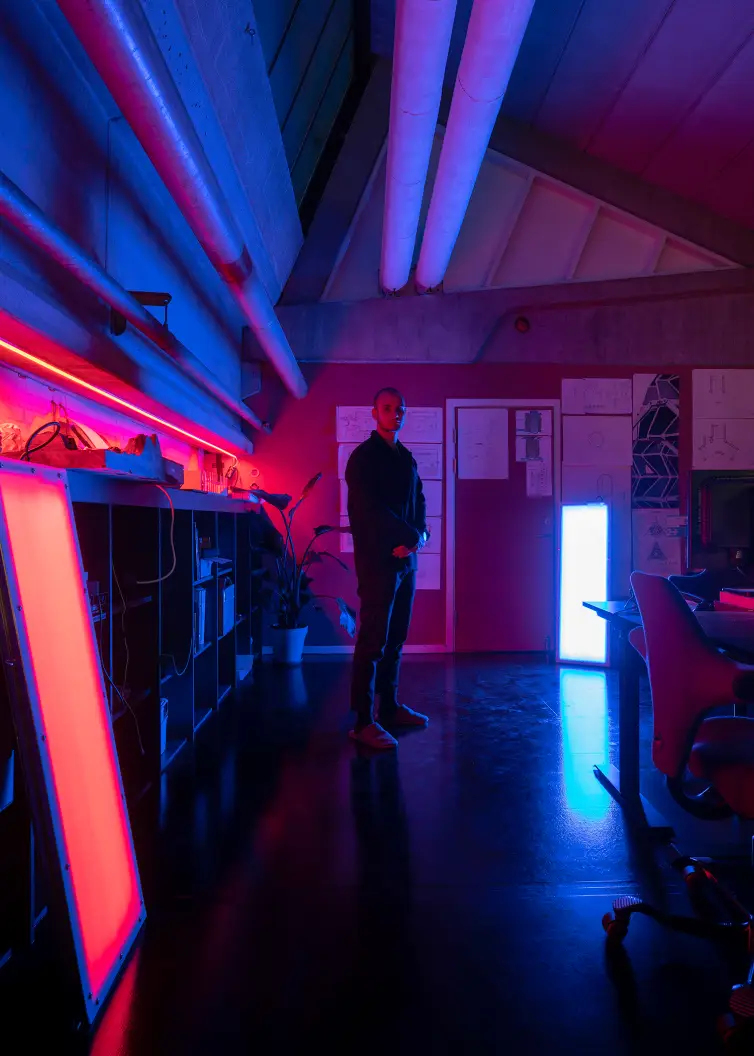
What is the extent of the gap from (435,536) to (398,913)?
385 centimetres

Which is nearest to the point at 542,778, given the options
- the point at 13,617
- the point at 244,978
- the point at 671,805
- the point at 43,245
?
the point at 671,805

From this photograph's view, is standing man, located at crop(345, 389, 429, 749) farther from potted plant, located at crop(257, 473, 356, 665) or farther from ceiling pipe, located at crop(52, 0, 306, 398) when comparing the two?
potted plant, located at crop(257, 473, 356, 665)

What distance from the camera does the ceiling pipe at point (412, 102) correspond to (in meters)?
2.40

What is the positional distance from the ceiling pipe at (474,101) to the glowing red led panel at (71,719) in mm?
2407

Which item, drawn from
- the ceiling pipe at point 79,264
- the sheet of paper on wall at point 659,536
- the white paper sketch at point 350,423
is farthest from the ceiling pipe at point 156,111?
the sheet of paper on wall at point 659,536

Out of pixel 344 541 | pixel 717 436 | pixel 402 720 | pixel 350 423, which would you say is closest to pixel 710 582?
pixel 402 720

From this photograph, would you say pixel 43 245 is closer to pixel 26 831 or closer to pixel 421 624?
pixel 26 831

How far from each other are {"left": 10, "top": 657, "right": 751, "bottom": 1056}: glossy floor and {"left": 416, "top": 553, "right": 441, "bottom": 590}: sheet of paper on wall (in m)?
2.38

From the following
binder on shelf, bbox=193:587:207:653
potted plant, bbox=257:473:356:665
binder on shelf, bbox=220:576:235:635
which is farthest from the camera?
potted plant, bbox=257:473:356:665

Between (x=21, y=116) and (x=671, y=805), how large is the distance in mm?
3336

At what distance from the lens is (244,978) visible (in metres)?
1.42

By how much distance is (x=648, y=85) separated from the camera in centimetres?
425

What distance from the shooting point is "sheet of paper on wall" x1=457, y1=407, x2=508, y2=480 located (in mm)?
5363

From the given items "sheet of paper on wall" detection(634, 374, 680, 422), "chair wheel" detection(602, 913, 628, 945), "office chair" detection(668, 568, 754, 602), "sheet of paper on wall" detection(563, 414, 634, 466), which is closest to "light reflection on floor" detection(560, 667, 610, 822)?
"chair wheel" detection(602, 913, 628, 945)
